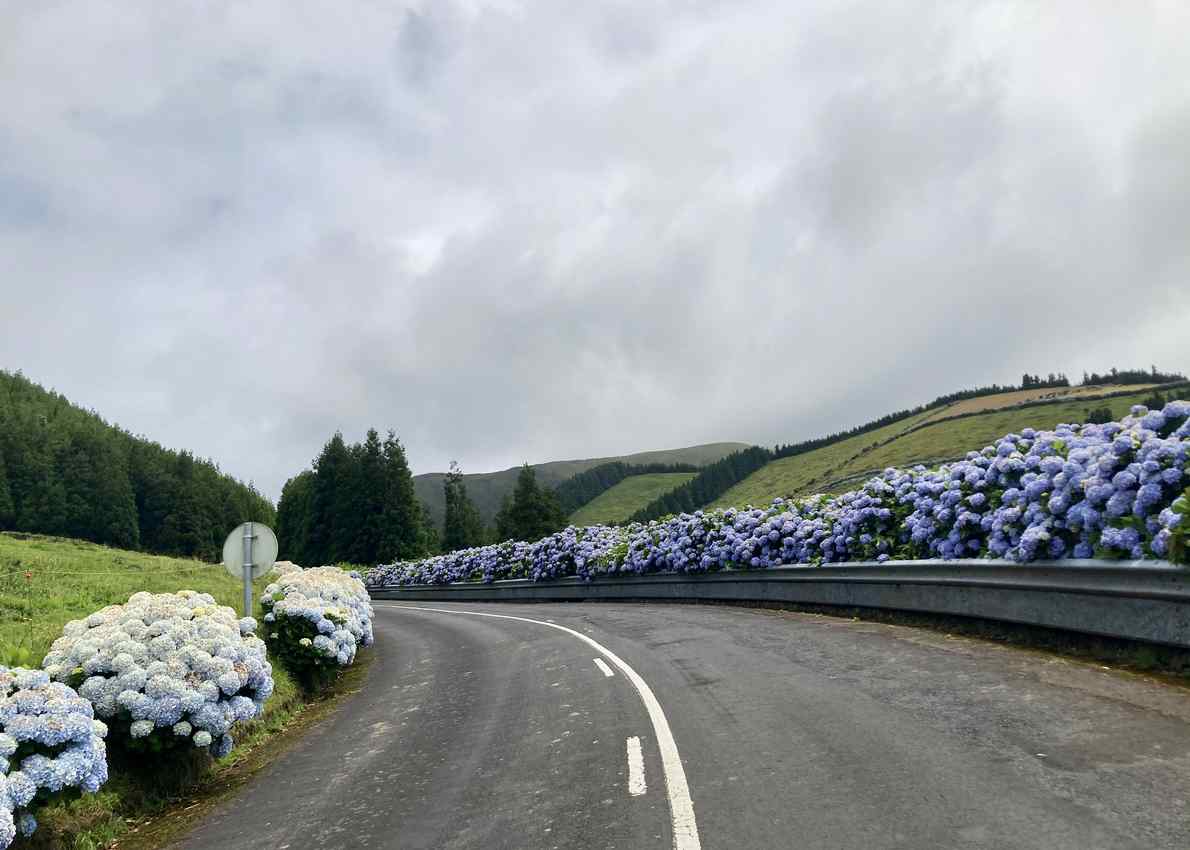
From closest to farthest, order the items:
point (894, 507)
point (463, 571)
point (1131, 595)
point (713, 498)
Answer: point (1131, 595), point (894, 507), point (463, 571), point (713, 498)

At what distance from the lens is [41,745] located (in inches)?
225

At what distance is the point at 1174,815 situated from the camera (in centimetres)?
433

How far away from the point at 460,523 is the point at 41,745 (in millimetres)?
95442

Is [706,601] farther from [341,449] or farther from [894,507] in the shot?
[341,449]

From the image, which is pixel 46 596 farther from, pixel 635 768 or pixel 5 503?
pixel 5 503

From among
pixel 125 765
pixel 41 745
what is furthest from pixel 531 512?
pixel 41 745

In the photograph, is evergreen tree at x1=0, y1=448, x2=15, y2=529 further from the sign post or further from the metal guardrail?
the sign post

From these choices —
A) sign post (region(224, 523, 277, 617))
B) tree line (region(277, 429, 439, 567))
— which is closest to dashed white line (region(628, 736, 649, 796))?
sign post (region(224, 523, 277, 617))

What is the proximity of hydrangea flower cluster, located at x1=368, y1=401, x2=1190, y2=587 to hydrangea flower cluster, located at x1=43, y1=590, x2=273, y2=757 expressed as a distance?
28.4ft

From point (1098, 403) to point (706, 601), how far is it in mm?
42182

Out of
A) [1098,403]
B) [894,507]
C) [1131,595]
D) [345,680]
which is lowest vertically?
[345,680]

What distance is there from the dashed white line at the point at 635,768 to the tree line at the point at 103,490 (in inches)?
5326

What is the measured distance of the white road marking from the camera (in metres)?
5.75

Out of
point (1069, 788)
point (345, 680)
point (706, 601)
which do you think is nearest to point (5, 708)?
point (1069, 788)
